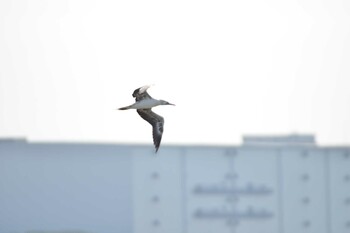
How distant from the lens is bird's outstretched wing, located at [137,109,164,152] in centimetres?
3831

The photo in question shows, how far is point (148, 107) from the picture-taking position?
120 ft

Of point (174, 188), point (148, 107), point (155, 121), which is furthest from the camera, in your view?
point (174, 188)

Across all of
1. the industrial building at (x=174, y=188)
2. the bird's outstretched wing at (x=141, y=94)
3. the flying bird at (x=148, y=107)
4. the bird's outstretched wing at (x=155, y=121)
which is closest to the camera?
the bird's outstretched wing at (x=141, y=94)

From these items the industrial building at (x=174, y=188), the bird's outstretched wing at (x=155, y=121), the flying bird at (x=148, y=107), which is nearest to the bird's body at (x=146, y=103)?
the flying bird at (x=148, y=107)

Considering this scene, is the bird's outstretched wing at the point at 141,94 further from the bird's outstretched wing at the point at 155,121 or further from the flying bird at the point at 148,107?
the bird's outstretched wing at the point at 155,121

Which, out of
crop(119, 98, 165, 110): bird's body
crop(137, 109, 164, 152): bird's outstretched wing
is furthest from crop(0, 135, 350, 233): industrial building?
crop(119, 98, 165, 110): bird's body

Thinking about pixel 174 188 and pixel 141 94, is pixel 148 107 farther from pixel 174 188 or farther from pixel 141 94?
pixel 174 188

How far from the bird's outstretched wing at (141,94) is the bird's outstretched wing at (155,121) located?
163cm

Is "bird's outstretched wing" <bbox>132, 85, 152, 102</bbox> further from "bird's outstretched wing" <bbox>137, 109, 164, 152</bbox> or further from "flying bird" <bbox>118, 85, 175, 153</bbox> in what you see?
"bird's outstretched wing" <bbox>137, 109, 164, 152</bbox>

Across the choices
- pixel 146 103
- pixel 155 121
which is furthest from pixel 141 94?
pixel 155 121

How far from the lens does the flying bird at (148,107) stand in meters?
36.2

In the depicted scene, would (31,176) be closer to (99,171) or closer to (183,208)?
(99,171)

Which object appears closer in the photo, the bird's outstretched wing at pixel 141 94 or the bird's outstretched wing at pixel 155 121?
the bird's outstretched wing at pixel 141 94

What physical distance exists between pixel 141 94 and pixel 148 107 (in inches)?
14.9
